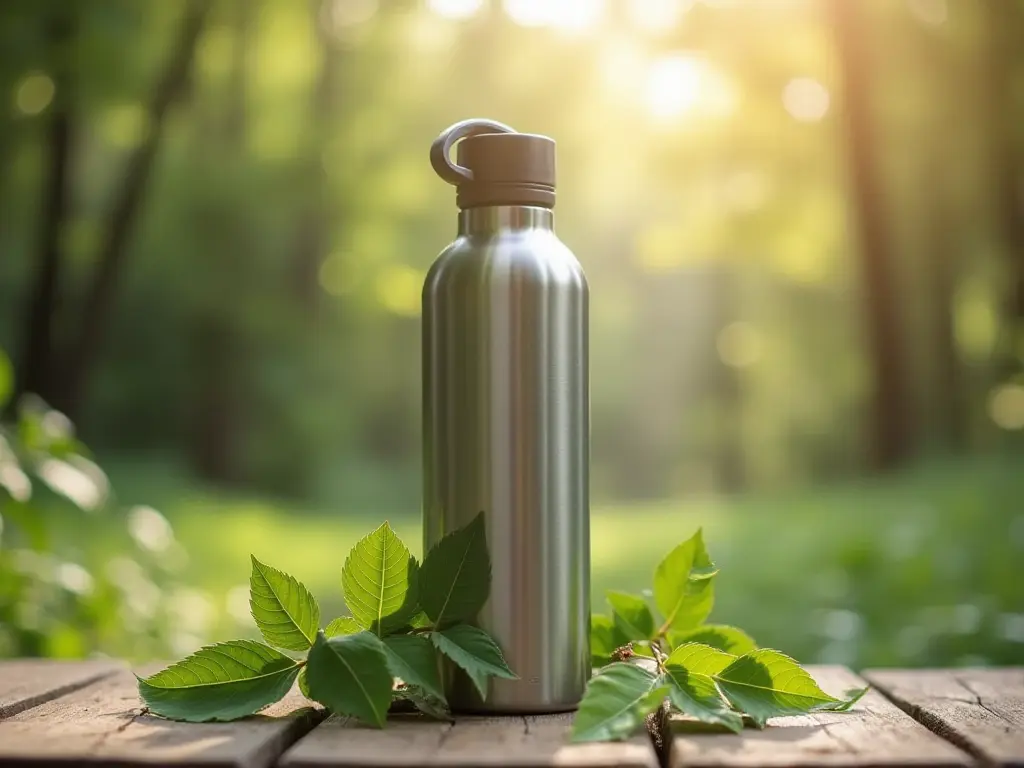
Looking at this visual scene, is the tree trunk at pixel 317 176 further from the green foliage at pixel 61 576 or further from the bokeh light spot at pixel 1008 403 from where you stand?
the green foliage at pixel 61 576

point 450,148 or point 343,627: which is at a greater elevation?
point 450,148

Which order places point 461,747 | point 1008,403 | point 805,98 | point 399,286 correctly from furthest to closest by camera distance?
point 399,286
point 1008,403
point 805,98
point 461,747

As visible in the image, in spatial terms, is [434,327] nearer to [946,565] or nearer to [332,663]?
[332,663]

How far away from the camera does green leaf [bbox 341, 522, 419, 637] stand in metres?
1.47

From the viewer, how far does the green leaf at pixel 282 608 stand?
1.46 meters

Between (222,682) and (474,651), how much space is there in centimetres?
34

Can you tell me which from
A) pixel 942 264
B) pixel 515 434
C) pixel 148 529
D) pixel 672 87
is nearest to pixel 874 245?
pixel 672 87

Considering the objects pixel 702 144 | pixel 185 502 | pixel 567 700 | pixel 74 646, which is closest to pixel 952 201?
pixel 702 144

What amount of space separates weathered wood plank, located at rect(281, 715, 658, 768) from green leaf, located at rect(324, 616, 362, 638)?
120 mm

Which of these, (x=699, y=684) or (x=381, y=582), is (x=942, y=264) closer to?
(x=699, y=684)

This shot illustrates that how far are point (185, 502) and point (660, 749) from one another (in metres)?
9.15

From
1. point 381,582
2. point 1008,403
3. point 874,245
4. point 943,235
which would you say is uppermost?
point 943,235

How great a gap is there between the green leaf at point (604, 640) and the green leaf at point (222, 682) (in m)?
0.51

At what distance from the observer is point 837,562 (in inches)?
216
